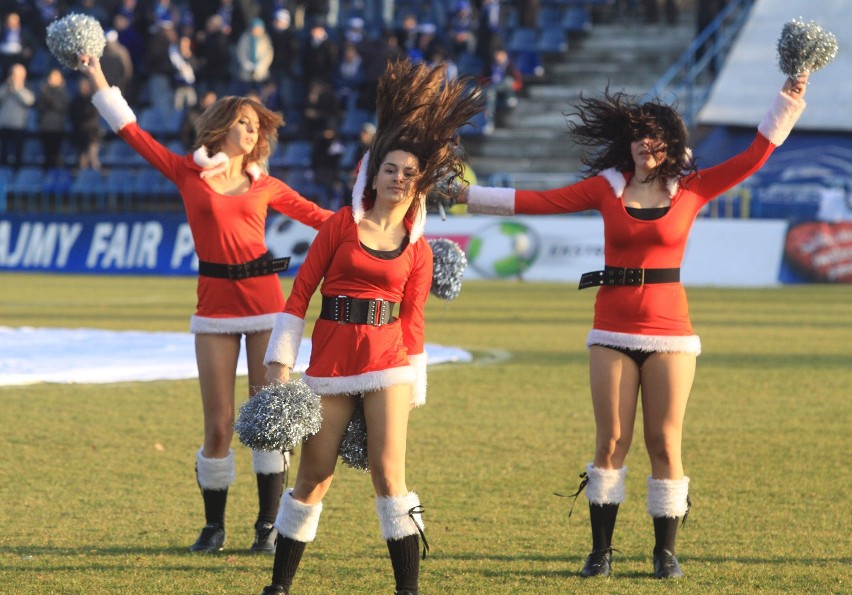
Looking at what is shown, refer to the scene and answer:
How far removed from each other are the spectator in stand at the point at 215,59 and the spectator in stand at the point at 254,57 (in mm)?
400

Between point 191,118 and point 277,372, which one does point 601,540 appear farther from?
point 191,118

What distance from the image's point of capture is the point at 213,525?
21.4 ft

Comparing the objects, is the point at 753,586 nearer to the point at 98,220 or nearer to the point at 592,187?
the point at 592,187

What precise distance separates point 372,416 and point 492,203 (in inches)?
51.8

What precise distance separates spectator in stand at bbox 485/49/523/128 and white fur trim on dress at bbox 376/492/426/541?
23.1 m

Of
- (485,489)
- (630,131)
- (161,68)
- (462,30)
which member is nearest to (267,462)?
(485,489)

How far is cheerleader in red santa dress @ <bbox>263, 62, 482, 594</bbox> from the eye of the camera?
5.30 meters

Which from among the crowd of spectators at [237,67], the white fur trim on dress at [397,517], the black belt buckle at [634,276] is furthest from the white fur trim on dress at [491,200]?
the crowd of spectators at [237,67]

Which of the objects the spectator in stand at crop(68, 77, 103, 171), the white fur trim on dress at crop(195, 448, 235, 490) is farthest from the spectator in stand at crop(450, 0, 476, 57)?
the white fur trim on dress at crop(195, 448, 235, 490)

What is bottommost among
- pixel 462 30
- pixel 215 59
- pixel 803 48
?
pixel 215 59

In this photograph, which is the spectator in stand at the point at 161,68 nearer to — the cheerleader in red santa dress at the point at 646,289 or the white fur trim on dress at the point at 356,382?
the cheerleader in red santa dress at the point at 646,289

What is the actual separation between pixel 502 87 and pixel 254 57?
498cm

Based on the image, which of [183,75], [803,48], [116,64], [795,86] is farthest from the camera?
[183,75]

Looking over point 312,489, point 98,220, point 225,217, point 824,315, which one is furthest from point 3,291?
point 312,489
